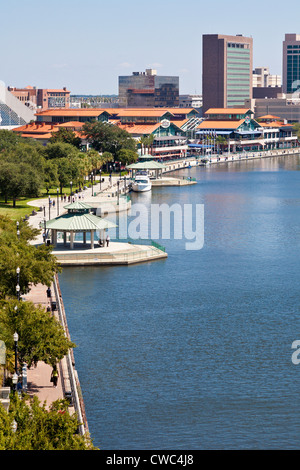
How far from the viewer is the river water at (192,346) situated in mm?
41031

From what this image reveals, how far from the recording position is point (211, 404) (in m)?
43.7

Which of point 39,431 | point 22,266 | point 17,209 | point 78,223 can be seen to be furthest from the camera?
point 17,209

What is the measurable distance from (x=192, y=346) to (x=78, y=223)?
3023 cm

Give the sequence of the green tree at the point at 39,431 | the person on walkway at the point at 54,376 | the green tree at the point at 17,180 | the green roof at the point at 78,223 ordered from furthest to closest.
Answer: the green tree at the point at 17,180
the green roof at the point at 78,223
the person on walkway at the point at 54,376
the green tree at the point at 39,431

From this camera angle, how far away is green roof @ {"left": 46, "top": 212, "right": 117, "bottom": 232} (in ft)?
263

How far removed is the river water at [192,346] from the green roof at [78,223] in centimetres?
515

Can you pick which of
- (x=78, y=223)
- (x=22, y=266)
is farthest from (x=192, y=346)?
(x=78, y=223)

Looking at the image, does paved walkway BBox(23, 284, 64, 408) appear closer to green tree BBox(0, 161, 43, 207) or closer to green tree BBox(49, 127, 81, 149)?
green tree BBox(0, 161, 43, 207)

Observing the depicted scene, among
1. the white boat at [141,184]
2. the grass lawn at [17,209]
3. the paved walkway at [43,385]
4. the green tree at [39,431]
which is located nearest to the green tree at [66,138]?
the white boat at [141,184]

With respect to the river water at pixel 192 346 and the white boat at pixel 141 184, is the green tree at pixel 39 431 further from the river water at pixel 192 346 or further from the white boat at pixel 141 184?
the white boat at pixel 141 184

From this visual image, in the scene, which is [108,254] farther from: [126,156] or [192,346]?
[126,156]

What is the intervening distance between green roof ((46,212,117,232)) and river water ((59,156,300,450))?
515cm

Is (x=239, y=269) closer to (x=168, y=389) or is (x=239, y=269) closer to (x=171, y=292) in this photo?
(x=171, y=292)

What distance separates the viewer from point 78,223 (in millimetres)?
81000
